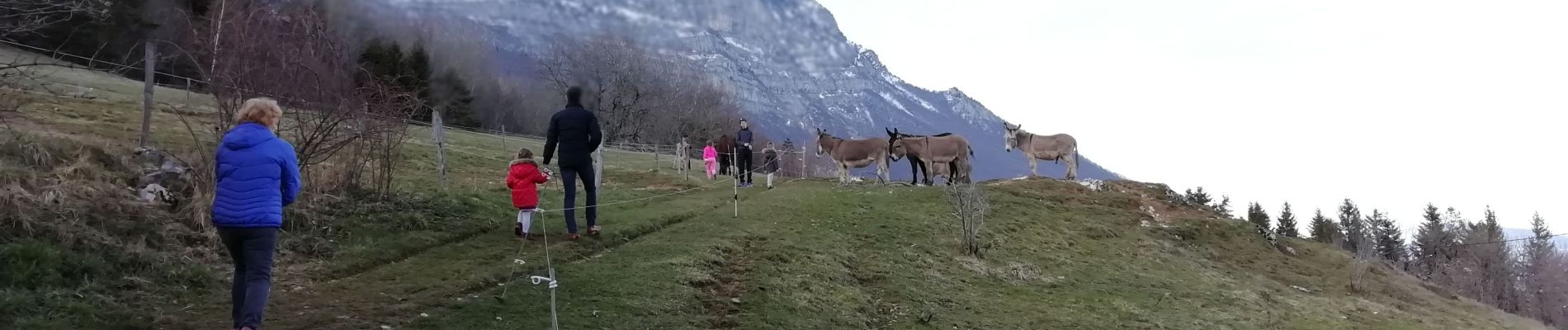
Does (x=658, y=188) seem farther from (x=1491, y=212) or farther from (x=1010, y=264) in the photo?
(x=1491, y=212)

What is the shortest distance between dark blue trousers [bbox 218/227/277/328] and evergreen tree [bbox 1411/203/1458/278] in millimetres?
71409

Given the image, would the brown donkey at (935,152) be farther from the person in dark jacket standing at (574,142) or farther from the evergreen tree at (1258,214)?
the evergreen tree at (1258,214)

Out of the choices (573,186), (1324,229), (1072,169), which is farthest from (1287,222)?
(573,186)

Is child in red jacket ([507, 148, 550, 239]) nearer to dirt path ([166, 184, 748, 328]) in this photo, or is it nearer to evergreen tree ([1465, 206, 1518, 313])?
dirt path ([166, 184, 748, 328])

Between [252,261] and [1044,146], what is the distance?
2537 cm

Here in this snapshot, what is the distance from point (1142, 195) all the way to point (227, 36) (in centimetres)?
2448

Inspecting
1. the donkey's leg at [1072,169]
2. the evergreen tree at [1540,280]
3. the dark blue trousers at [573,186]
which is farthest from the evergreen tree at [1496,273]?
the dark blue trousers at [573,186]

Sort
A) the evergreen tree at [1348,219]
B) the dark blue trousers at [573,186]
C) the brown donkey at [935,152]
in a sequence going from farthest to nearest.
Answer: the evergreen tree at [1348,219] < the brown donkey at [935,152] < the dark blue trousers at [573,186]

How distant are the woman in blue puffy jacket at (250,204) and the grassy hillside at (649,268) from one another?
111cm

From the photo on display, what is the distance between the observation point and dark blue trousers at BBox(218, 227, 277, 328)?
504cm

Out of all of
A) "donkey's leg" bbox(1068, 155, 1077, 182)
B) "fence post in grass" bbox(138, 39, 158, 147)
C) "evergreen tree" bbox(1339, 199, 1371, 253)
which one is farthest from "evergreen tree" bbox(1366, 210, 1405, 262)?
"fence post in grass" bbox(138, 39, 158, 147)

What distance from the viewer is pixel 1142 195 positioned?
2541 cm

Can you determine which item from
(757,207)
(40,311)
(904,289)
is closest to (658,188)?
(757,207)

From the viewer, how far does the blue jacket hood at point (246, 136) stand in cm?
510
